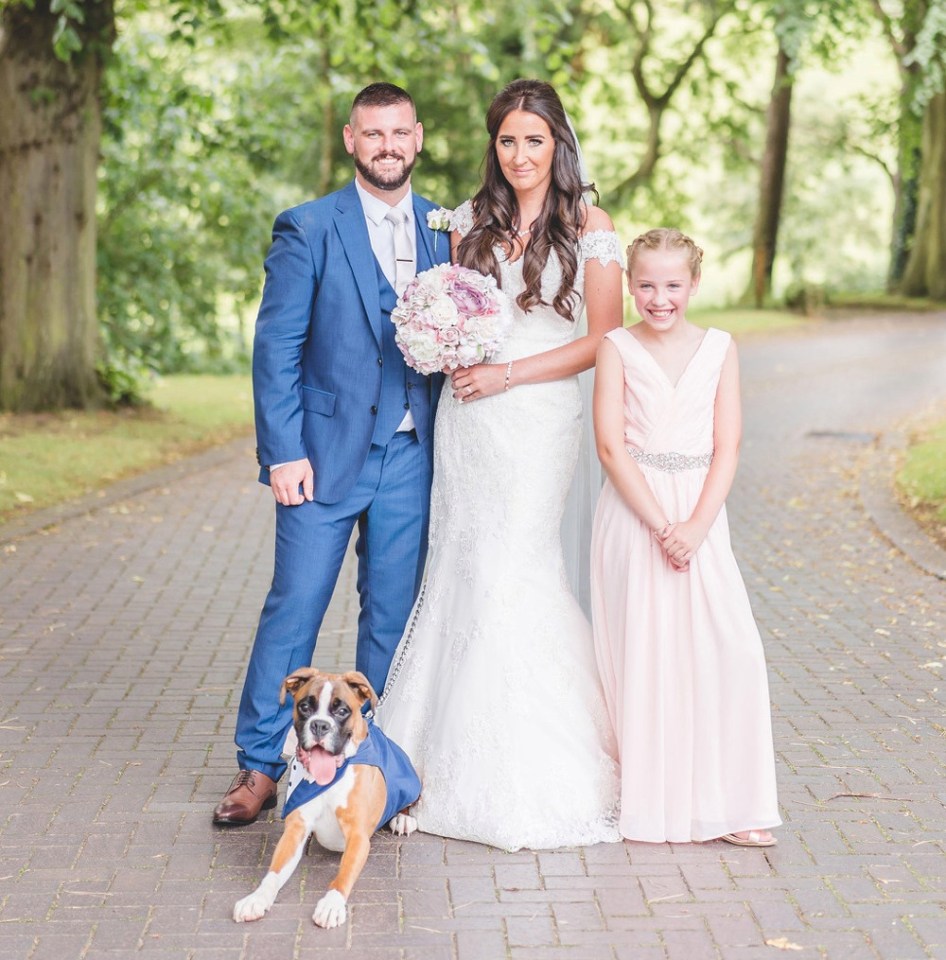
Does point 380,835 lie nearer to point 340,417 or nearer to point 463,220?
point 340,417

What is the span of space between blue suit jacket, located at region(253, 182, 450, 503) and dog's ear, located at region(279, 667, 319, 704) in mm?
773

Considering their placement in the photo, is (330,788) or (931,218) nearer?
(330,788)

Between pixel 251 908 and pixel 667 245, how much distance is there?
2.62 m

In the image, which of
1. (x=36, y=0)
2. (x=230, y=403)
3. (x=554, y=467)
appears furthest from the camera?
(x=230, y=403)

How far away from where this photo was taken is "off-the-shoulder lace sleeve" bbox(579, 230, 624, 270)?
201 inches

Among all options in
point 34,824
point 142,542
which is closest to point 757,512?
point 142,542

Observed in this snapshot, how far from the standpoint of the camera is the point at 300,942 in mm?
4195

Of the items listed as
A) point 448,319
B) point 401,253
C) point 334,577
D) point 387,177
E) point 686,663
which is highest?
point 387,177

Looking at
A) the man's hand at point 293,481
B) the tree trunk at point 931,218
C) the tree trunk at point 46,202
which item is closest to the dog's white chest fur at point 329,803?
the man's hand at point 293,481

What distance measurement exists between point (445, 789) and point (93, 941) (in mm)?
1395

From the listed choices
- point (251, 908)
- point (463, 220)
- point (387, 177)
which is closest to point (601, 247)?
point (463, 220)

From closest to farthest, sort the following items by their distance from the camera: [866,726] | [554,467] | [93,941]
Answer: [93,941]
[554,467]
[866,726]

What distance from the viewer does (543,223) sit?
5.16 meters

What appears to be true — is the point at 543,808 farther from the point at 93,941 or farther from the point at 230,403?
the point at 230,403
